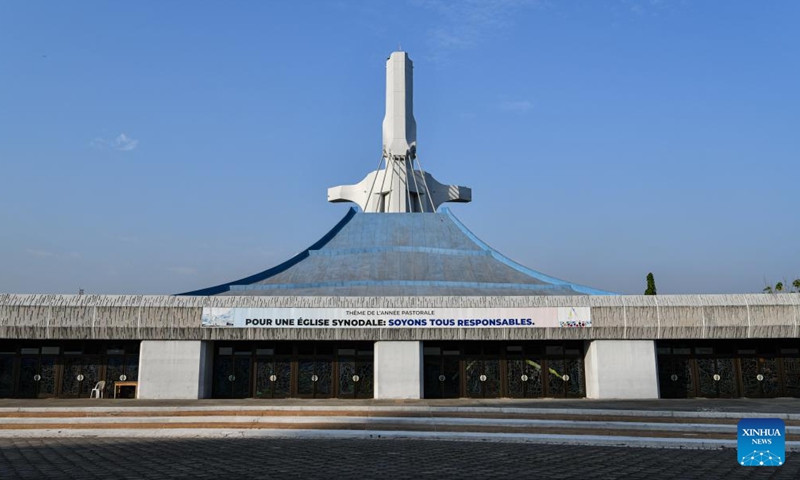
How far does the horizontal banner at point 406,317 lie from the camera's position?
90.3 feet

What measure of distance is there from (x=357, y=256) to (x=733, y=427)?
20665mm

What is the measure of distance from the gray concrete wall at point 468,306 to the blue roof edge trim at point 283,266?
2.04 m

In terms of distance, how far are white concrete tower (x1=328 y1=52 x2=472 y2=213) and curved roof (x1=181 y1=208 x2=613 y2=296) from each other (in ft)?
25.5

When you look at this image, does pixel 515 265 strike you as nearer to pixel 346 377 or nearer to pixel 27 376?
pixel 346 377

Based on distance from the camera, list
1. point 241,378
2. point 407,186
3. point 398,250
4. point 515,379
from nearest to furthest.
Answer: point 241,378 < point 515,379 < point 398,250 < point 407,186

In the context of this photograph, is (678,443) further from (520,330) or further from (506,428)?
(520,330)

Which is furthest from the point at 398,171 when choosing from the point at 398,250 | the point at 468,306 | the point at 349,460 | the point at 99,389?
the point at 349,460

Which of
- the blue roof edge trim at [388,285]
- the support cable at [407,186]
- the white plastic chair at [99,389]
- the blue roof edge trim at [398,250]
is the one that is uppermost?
the support cable at [407,186]

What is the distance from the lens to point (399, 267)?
1350 inches

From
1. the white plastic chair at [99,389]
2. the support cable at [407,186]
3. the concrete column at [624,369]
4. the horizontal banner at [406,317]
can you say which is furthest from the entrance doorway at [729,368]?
the white plastic chair at [99,389]

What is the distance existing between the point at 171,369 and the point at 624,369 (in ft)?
62.1

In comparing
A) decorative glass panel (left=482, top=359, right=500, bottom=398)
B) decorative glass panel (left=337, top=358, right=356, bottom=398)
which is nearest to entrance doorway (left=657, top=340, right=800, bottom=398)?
decorative glass panel (left=482, top=359, right=500, bottom=398)

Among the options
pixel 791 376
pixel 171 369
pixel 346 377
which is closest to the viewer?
pixel 171 369

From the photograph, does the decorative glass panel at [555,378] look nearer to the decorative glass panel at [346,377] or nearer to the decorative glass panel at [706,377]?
the decorative glass panel at [706,377]
